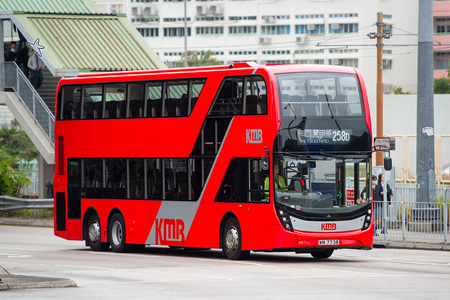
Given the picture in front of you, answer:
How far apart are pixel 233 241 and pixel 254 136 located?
2.23 m

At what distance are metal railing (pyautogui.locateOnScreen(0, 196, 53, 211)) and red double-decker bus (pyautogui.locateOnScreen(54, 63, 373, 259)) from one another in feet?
33.3

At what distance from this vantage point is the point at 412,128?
48281mm

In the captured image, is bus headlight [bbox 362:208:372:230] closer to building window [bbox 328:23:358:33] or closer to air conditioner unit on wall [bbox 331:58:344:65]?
air conditioner unit on wall [bbox 331:58:344:65]

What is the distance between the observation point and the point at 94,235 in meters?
23.5

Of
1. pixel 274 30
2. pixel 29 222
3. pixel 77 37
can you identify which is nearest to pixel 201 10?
pixel 274 30

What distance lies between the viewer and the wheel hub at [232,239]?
1959 centimetres

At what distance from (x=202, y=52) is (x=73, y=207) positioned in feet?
270

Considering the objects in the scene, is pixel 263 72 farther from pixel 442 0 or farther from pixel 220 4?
pixel 220 4

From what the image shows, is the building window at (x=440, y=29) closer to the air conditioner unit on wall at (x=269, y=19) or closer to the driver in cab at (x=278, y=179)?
the air conditioner unit on wall at (x=269, y=19)

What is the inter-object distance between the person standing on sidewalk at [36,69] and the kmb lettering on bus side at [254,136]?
1888 cm

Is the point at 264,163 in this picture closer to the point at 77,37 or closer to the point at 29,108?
the point at 29,108

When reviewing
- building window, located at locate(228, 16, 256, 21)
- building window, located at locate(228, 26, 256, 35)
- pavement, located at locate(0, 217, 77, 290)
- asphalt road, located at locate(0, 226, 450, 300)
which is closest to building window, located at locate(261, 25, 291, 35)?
building window, located at locate(228, 26, 256, 35)

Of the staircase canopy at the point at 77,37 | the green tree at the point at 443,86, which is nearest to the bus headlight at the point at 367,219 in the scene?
the staircase canopy at the point at 77,37

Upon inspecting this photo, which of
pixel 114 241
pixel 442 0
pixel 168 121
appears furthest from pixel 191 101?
pixel 442 0
